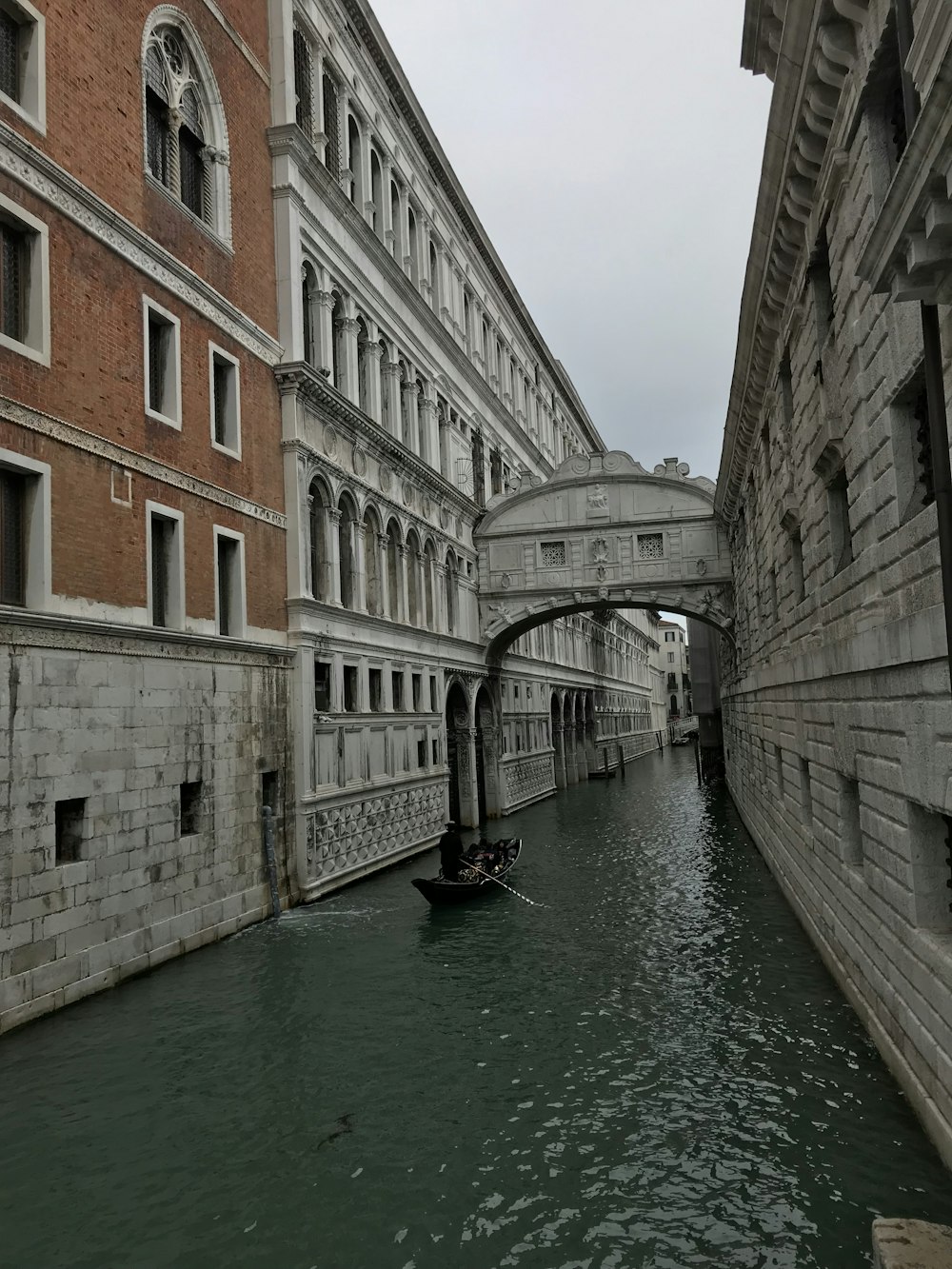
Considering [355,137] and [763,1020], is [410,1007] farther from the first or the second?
[355,137]

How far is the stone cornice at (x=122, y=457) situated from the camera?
35.2 ft

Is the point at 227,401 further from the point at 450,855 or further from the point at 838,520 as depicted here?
the point at 838,520

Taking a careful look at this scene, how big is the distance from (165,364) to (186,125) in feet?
13.7

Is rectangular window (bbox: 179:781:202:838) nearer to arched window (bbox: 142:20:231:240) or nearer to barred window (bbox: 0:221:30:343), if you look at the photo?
barred window (bbox: 0:221:30:343)

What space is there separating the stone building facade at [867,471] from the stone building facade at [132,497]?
7986mm

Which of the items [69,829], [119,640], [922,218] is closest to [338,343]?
[119,640]

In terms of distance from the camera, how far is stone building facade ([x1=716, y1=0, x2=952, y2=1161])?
19.4 ft

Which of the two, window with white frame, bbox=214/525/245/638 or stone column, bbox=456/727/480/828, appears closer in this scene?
window with white frame, bbox=214/525/245/638

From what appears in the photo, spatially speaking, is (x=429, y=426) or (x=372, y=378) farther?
(x=429, y=426)

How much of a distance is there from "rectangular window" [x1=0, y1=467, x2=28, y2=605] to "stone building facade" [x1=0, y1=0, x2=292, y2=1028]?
2 centimetres

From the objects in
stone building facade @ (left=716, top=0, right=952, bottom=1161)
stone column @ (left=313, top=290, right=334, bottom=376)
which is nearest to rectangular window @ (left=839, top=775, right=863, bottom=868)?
stone building facade @ (left=716, top=0, right=952, bottom=1161)

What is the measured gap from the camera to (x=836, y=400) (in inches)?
368

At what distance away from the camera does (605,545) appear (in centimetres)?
2734

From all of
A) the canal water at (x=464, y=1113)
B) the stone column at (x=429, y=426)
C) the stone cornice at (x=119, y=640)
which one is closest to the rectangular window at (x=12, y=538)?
the stone cornice at (x=119, y=640)
